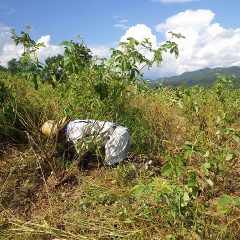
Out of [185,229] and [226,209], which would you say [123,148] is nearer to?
[185,229]

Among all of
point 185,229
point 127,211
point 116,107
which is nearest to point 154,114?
point 116,107

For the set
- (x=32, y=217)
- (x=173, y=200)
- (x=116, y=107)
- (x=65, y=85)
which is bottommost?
(x=32, y=217)

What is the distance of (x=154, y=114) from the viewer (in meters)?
5.50

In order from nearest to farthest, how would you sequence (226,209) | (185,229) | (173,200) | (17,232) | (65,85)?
(226,209), (185,229), (173,200), (17,232), (65,85)

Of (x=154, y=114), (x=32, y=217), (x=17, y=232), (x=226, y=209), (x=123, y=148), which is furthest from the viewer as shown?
(x=154, y=114)

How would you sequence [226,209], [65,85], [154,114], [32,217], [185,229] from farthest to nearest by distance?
1. [154,114]
2. [65,85]
3. [32,217]
4. [185,229]
5. [226,209]

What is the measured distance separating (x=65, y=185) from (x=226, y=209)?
2.10 m

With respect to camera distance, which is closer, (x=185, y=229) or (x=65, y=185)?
(x=185, y=229)

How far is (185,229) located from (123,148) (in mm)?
1640

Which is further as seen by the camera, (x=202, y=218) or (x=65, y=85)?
(x=65, y=85)

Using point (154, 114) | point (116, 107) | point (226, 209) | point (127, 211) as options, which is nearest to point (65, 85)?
point (116, 107)

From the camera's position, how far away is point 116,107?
187 inches

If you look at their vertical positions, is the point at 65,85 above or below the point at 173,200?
above

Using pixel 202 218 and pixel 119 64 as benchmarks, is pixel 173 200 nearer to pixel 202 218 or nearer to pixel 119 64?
pixel 202 218
